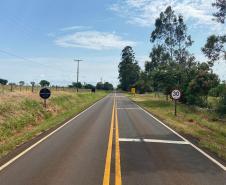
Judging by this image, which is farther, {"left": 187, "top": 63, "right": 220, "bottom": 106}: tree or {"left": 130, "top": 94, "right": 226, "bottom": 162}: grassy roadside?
{"left": 187, "top": 63, "right": 220, "bottom": 106}: tree

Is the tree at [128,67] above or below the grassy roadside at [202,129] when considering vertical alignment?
above

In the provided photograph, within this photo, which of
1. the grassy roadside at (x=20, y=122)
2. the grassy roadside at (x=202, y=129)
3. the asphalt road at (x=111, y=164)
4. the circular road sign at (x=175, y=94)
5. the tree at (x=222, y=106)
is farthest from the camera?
the tree at (x=222, y=106)

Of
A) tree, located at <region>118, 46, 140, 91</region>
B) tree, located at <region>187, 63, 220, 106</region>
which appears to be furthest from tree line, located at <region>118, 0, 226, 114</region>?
tree, located at <region>118, 46, 140, 91</region>

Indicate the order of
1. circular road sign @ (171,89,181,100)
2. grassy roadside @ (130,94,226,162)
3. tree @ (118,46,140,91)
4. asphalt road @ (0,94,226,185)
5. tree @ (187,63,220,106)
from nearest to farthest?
1. asphalt road @ (0,94,226,185)
2. grassy roadside @ (130,94,226,162)
3. circular road sign @ (171,89,181,100)
4. tree @ (187,63,220,106)
5. tree @ (118,46,140,91)

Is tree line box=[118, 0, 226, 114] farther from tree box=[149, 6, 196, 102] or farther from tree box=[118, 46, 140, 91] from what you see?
tree box=[118, 46, 140, 91]

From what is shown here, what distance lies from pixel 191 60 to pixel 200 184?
52557 mm

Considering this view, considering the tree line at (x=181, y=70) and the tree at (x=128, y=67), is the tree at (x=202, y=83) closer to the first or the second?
the tree line at (x=181, y=70)

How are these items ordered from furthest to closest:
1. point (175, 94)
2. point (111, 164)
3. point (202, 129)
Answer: point (175, 94) < point (202, 129) < point (111, 164)

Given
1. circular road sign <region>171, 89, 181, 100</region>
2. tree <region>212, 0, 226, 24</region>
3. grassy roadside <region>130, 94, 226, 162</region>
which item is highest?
tree <region>212, 0, 226, 24</region>

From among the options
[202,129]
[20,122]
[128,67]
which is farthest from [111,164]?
[128,67]

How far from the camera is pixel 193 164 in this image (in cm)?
1063

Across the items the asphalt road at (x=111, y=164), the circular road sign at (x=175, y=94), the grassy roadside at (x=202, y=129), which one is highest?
the circular road sign at (x=175, y=94)

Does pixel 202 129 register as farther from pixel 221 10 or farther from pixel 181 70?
pixel 181 70

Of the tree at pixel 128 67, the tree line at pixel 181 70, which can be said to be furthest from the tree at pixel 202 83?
the tree at pixel 128 67
